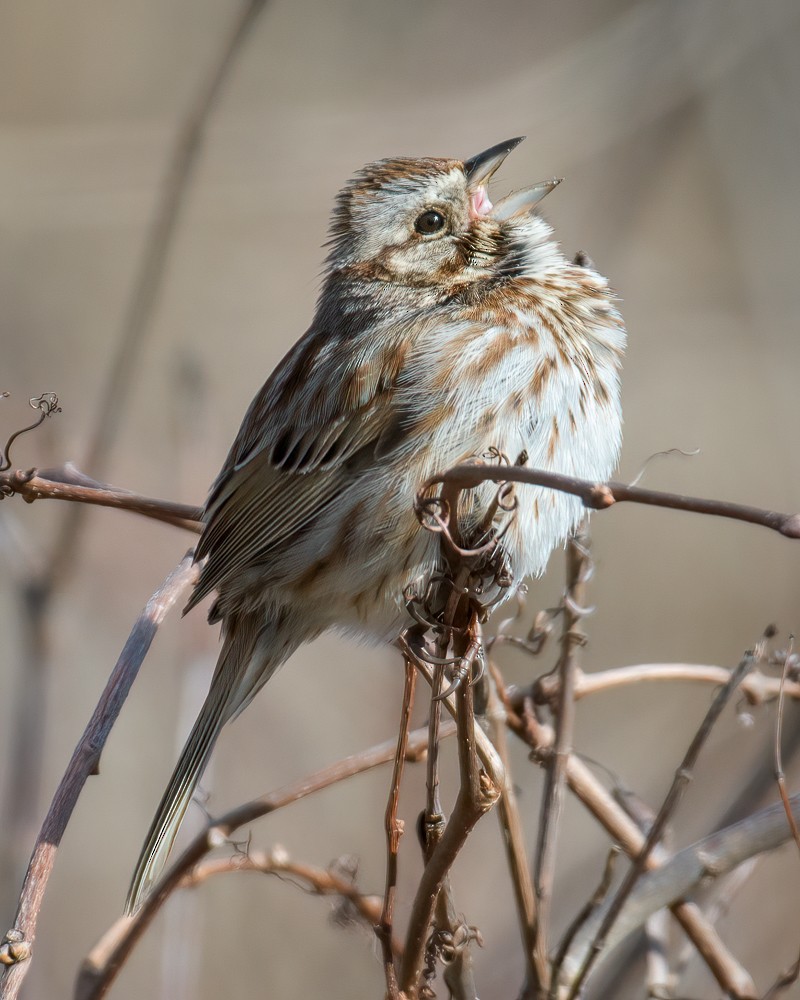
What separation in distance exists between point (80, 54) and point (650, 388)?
345 cm

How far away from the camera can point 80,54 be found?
5965 millimetres

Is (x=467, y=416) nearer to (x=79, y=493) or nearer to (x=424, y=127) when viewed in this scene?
(x=79, y=493)

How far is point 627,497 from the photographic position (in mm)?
1189

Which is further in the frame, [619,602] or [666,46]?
[619,602]

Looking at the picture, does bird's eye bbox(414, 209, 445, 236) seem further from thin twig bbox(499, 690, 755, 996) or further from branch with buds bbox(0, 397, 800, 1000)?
thin twig bbox(499, 690, 755, 996)

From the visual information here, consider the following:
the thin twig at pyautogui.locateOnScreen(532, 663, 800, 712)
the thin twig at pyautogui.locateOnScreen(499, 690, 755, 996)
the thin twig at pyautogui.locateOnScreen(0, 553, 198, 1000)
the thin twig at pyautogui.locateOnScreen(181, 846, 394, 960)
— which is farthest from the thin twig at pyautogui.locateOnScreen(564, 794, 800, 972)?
the thin twig at pyautogui.locateOnScreen(0, 553, 198, 1000)

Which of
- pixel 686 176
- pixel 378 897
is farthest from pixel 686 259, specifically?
pixel 378 897

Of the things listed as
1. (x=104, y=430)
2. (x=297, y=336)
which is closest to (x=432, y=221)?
(x=104, y=430)

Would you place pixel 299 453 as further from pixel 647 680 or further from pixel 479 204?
pixel 647 680

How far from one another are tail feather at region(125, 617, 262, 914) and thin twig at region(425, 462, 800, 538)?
1.40 m

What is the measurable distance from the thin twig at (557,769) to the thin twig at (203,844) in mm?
213

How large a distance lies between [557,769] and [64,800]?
32.9 inches

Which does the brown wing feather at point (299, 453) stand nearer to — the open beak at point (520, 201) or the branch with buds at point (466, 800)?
the branch with buds at point (466, 800)

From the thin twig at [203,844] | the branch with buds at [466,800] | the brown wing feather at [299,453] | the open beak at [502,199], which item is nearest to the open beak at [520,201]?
the open beak at [502,199]
